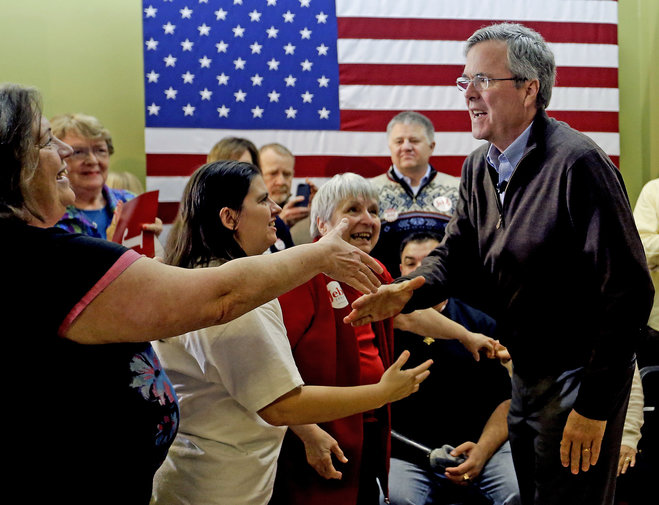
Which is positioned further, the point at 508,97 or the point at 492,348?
the point at 492,348

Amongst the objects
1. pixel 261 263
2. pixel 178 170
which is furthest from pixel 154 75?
pixel 261 263

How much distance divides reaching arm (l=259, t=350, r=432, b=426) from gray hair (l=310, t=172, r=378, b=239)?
959 millimetres

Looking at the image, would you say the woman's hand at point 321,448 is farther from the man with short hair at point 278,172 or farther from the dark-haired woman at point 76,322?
the man with short hair at point 278,172

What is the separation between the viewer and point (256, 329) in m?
1.78

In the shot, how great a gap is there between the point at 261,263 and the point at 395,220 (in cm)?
282

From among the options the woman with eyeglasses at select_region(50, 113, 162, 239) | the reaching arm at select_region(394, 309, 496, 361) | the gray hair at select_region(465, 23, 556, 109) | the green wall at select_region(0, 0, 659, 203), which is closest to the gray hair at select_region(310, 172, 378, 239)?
the reaching arm at select_region(394, 309, 496, 361)

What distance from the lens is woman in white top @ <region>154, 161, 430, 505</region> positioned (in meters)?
1.77

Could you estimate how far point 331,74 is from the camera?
15.5 ft

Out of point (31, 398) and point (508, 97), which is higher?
point (508, 97)

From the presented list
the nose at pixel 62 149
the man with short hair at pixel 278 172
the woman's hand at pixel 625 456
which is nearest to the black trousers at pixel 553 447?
the woman's hand at pixel 625 456

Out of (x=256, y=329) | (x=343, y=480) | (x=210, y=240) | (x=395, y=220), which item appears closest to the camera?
(x=256, y=329)

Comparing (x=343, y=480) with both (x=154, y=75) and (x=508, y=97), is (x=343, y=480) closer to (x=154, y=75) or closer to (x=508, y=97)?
(x=508, y=97)

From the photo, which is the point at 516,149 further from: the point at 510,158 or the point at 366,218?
the point at 366,218

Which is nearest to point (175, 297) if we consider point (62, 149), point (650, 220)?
point (62, 149)
